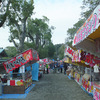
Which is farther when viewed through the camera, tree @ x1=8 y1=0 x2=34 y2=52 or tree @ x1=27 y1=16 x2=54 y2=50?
tree @ x1=27 y1=16 x2=54 y2=50

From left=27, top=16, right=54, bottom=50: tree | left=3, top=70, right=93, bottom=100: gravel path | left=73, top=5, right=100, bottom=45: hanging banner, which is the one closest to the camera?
left=73, top=5, right=100, bottom=45: hanging banner

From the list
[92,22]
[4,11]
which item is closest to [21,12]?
[4,11]

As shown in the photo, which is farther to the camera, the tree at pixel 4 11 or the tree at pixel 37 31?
the tree at pixel 37 31

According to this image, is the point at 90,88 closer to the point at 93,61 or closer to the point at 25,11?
the point at 93,61

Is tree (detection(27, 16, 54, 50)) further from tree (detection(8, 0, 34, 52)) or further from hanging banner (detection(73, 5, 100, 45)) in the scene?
hanging banner (detection(73, 5, 100, 45))

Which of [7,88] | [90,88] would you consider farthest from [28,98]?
[90,88]

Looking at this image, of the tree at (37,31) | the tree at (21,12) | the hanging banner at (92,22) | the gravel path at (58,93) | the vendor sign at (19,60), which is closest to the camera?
the hanging banner at (92,22)

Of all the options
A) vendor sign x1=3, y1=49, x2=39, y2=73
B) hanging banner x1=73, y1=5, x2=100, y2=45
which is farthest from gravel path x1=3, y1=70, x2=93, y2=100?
hanging banner x1=73, y1=5, x2=100, y2=45

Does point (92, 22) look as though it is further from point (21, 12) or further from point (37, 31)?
point (37, 31)

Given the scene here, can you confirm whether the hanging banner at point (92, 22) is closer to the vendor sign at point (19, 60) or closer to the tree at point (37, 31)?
the vendor sign at point (19, 60)

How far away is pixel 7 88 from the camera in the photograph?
880cm

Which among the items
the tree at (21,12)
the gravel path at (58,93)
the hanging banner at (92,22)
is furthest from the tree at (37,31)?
the hanging banner at (92,22)

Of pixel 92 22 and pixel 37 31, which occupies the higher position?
pixel 37 31

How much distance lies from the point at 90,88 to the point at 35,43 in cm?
3078
